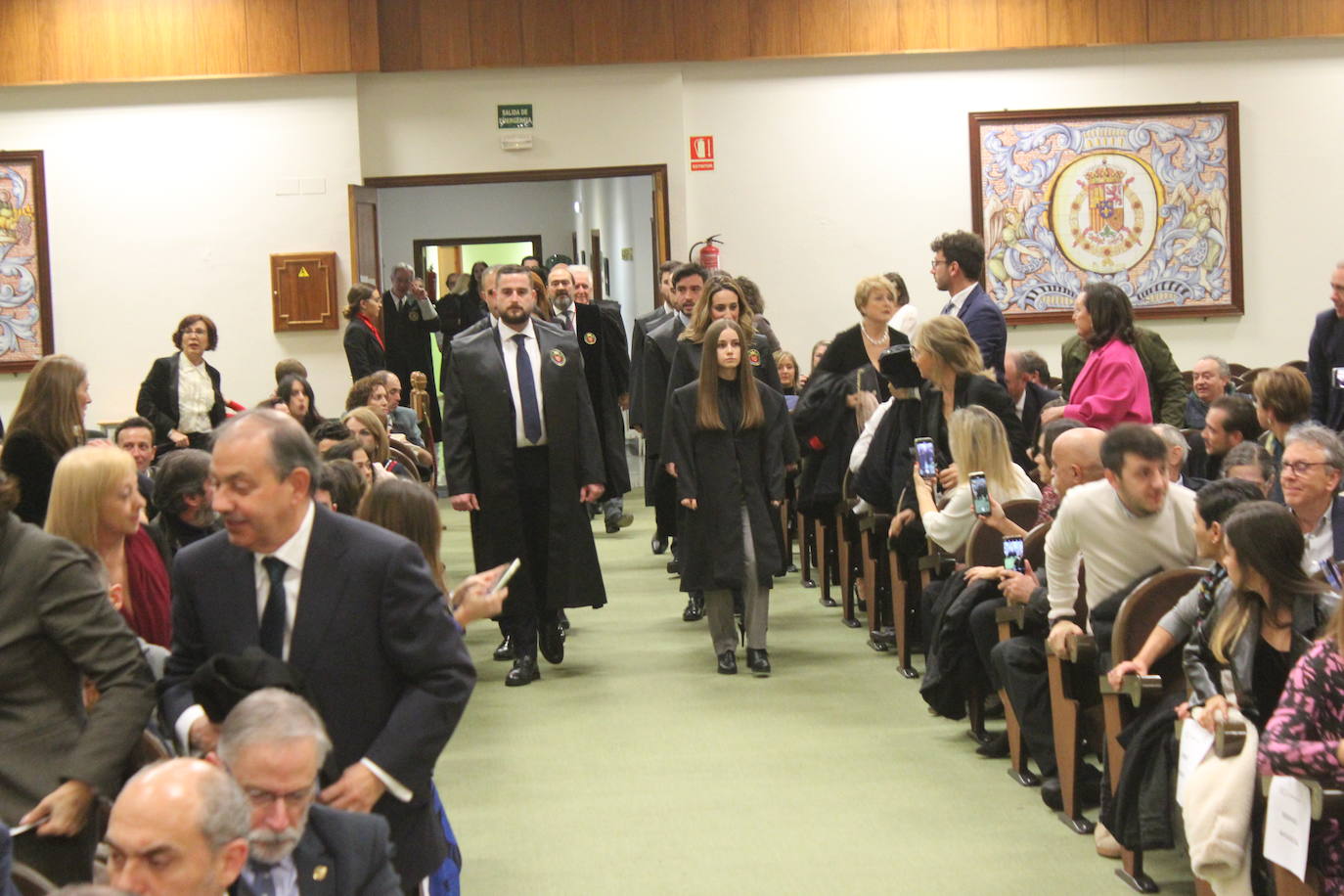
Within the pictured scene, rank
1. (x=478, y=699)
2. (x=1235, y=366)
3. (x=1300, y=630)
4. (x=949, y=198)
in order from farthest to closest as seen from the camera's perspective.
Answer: (x=949, y=198), (x=1235, y=366), (x=478, y=699), (x=1300, y=630)

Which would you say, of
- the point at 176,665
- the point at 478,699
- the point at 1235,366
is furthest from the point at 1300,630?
the point at 1235,366

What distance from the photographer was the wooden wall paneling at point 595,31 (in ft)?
40.0

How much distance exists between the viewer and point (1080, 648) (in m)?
4.59

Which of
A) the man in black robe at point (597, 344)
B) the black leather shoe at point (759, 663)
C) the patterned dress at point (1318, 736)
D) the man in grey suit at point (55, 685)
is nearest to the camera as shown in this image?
the man in grey suit at point (55, 685)

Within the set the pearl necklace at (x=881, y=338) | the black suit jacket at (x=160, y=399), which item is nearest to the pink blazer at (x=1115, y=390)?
the pearl necklace at (x=881, y=338)

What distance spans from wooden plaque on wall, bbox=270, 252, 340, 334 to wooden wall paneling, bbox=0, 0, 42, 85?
7.48ft

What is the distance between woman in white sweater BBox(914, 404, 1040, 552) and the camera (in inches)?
233

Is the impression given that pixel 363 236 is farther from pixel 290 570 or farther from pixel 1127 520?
pixel 290 570

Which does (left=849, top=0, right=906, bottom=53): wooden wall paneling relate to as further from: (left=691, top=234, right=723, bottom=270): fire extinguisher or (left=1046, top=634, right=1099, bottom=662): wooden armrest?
(left=1046, top=634, right=1099, bottom=662): wooden armrest

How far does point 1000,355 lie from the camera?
7.26 meters

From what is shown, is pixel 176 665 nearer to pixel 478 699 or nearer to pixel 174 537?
pixel 174 537

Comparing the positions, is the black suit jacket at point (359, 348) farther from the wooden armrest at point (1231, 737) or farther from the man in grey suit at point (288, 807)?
the man in grey suit at point (288, 807)

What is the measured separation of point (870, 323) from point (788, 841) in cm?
317

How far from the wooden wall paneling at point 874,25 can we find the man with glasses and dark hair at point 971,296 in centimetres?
541
